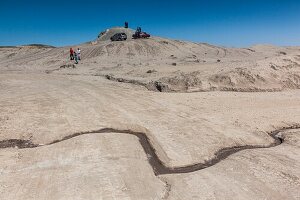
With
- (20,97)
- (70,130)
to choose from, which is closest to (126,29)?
(20,97)

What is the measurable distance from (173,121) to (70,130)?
9.51ft

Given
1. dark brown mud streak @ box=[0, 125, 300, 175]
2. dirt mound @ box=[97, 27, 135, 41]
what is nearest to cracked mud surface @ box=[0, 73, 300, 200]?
dark brown mud streak @ box=[0, 125, 300, 175]

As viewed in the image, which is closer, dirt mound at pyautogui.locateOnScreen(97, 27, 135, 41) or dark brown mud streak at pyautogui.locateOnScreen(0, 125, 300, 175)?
dark brown mud streak at pyautogui.locateOnScreen(0, 125, 300, 175)

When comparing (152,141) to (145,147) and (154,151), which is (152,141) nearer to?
(145,147)

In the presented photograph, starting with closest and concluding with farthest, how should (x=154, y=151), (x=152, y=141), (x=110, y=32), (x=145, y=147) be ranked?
(x=154, y=151) → (x=145, y=147) → (x=152, y=141) → (x=110, y=32)

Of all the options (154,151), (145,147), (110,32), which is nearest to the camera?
(154,151)

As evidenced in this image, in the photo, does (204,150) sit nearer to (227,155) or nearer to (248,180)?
(227,155)

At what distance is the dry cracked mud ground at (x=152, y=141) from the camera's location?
247 inches

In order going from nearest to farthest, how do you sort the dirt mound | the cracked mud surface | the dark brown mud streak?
the cracked mud surface < the dark brown mud streak < the dirt mound

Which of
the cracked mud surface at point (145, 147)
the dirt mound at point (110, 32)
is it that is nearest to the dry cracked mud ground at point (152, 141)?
the cracked mud surface at point (145, 147)

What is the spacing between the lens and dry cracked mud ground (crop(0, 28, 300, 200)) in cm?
629

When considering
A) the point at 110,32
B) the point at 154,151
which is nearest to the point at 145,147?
the point at 154,151

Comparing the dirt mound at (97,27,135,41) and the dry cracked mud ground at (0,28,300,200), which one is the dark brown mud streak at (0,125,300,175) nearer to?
the dry cracked mud ground at (0,28,300,200)

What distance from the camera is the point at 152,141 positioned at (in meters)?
8.77
